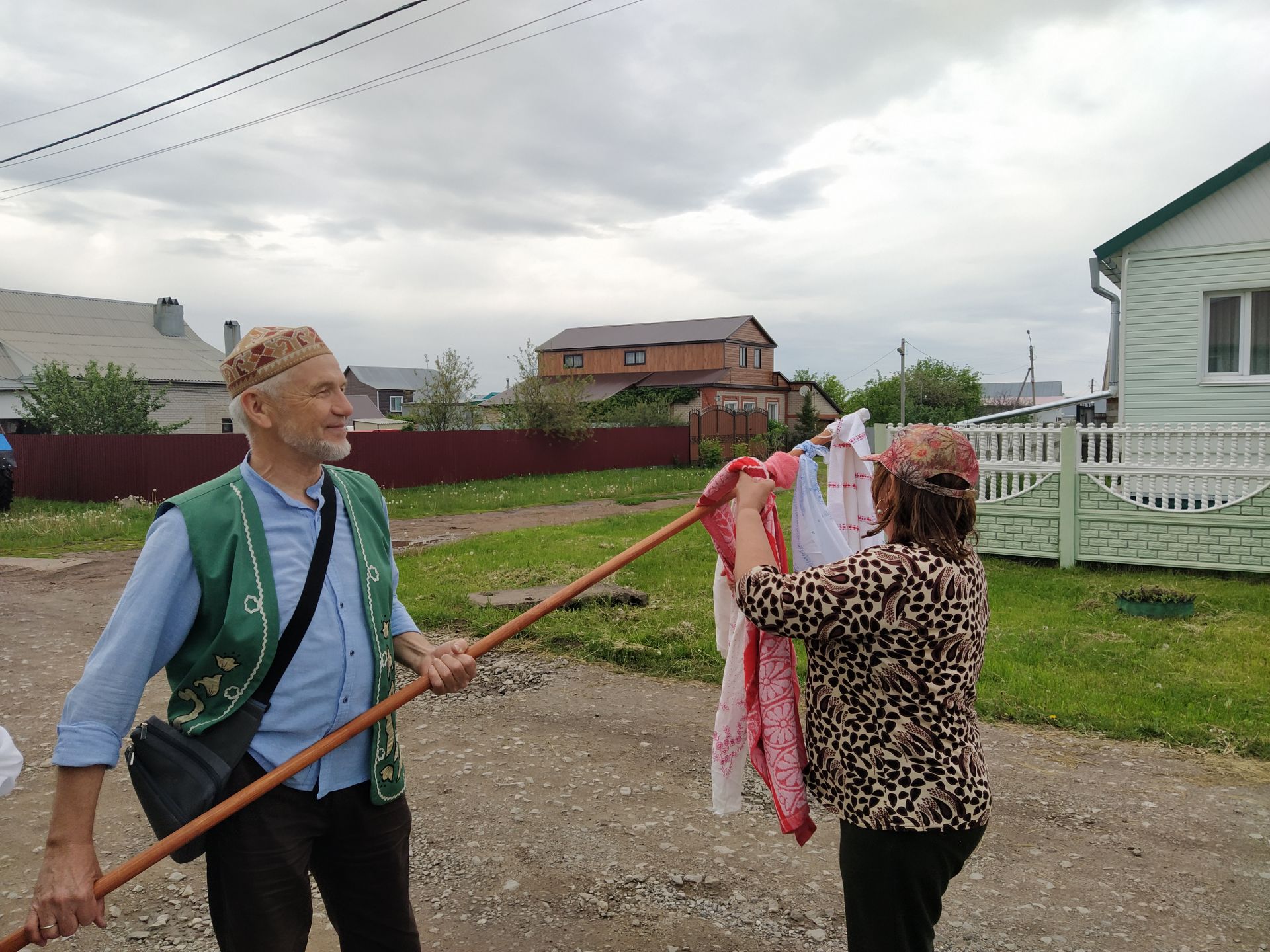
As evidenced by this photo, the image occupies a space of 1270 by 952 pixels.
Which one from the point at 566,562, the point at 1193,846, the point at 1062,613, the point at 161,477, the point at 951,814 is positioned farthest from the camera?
the point at 161,477

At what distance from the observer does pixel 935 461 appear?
2.09m

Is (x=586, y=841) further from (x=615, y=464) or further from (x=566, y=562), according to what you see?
(x=615, y=464)

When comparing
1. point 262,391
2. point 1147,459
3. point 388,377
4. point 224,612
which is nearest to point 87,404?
point 1147,459

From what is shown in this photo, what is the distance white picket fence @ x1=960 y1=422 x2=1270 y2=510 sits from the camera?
902 cm

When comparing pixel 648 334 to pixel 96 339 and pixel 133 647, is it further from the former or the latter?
pixel 133 647

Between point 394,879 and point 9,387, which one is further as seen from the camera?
point 9,387

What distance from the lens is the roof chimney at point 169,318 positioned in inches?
1469

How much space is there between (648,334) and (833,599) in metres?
46.7

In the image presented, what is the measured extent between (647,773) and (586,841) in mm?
780

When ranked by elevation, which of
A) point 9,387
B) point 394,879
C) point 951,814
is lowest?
point 394,879

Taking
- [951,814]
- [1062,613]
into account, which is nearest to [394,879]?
[951,814]

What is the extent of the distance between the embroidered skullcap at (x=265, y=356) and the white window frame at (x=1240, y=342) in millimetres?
13272

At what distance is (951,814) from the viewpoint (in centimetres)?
202

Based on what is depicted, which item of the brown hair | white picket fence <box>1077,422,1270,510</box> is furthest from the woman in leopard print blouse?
white picket fence <box>1077,422,1270,510</box>
